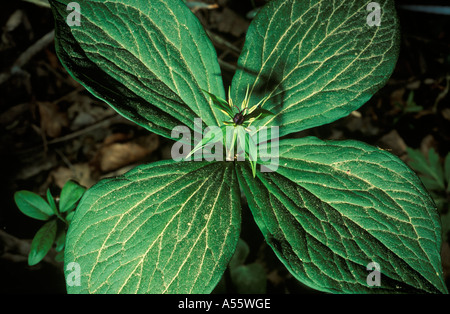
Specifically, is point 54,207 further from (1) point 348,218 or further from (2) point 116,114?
(1) point 348,218

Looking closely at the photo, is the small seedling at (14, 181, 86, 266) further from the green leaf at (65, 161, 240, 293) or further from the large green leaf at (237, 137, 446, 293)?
the large green leaf at (237, 137, 446, 293)

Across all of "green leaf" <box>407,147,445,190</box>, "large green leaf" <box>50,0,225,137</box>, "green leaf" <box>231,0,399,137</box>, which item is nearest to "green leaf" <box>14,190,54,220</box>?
"large green leaf" <box>50,0,225,137</box>

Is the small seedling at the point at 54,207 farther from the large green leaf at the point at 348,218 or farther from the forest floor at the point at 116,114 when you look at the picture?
the large green leaf at the point at 348,218

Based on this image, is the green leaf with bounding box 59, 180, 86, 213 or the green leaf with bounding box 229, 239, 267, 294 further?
the green leaf with bounding box 229, 239, 267, 294

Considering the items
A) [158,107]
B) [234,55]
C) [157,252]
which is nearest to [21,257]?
[157,252]

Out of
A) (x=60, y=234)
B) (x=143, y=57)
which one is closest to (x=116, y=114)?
(x=60, y=234)
